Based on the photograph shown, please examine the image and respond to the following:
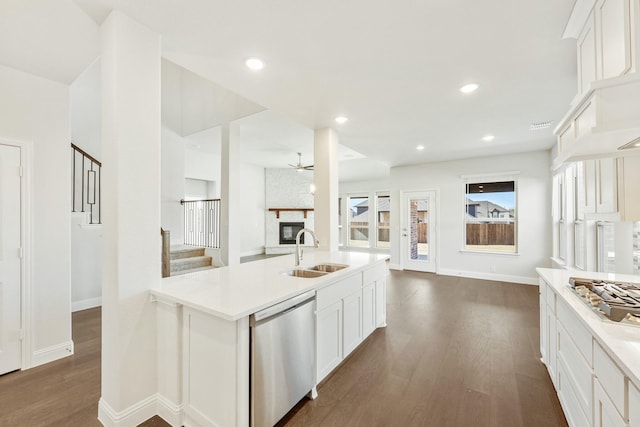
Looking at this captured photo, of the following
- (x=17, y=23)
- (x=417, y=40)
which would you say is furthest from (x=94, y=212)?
(x=417, y=40)

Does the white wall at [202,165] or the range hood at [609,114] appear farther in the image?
the white wall at [202,165]

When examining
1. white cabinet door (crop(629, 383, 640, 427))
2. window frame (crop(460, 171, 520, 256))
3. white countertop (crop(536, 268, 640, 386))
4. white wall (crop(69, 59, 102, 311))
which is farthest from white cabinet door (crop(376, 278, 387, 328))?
white wall (crop(69, 59, 102, 311))

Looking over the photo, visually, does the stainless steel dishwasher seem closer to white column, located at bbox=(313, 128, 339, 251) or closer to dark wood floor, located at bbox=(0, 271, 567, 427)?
dark wood floor, located at bbox=(0, 271, 567, 427)

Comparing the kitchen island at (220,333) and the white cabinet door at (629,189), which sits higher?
the white cabinet door at (629,189)

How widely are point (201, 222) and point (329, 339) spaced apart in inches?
198

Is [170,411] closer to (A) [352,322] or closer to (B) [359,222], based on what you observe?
(A) [352,322]

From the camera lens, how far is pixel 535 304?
4168 millimetres

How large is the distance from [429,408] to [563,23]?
2.84 metres

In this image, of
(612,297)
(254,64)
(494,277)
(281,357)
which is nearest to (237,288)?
(281,357)

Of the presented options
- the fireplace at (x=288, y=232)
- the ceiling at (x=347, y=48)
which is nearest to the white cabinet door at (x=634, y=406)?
the ceiling at (x=347, y=48)

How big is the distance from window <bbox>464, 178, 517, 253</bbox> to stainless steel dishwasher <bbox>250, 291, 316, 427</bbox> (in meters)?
5.45

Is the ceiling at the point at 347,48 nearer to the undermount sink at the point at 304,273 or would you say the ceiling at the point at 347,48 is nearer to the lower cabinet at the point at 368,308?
the undermount sink at the point at 304,273

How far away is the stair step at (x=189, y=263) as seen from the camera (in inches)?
184

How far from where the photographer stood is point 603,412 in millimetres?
1176
